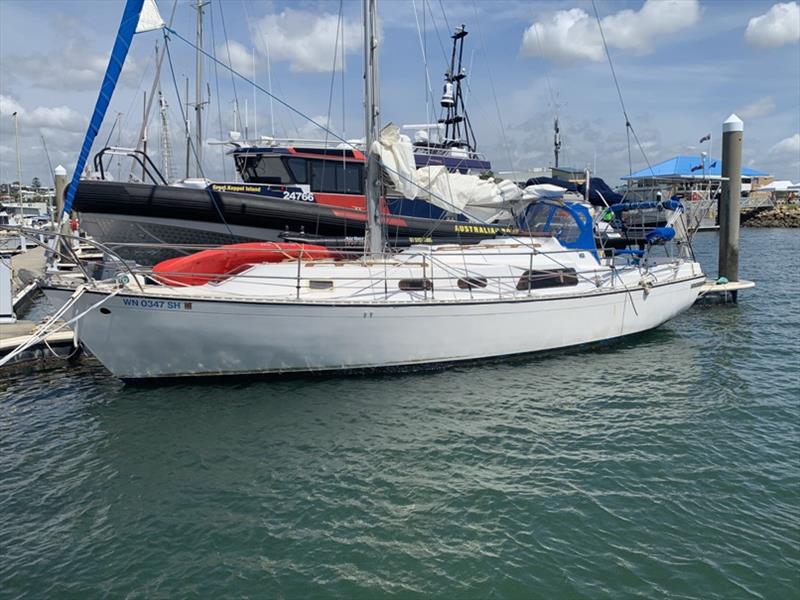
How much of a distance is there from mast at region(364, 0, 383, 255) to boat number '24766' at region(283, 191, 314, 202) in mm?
6323

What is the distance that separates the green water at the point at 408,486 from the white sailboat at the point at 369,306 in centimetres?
50

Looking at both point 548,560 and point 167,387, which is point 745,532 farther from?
point 167,387

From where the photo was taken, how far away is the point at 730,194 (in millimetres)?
18062

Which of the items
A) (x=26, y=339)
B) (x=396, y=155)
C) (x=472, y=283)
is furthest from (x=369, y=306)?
(x=26, y=339)

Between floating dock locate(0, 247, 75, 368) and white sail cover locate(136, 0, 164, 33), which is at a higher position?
white sail cover locate(136, 0, 164, 33)

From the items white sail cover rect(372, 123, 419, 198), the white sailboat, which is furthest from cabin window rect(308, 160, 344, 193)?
white sail cover rect(372, 123, 419, 198)

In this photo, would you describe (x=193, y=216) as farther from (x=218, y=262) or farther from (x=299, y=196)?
(x=218, y=262)

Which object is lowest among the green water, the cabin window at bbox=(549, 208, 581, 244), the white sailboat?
the green water

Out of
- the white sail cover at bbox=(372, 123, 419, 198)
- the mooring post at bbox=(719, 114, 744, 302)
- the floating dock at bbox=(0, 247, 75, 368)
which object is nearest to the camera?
the floating dock at bbox=(0, 247, 75, 368)

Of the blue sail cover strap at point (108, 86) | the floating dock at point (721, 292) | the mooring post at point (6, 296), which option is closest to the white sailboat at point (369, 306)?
the blue sail cover strap at point (108, 86)

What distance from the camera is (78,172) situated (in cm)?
898

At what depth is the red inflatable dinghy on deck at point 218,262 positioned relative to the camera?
10.2 m

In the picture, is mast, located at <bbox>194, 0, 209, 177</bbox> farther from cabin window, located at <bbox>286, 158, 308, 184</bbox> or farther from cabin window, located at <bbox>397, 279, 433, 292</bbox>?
cabin window, located at <bbox>397, 279, 433, 292</bbox>

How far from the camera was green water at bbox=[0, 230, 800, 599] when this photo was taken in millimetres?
5188
